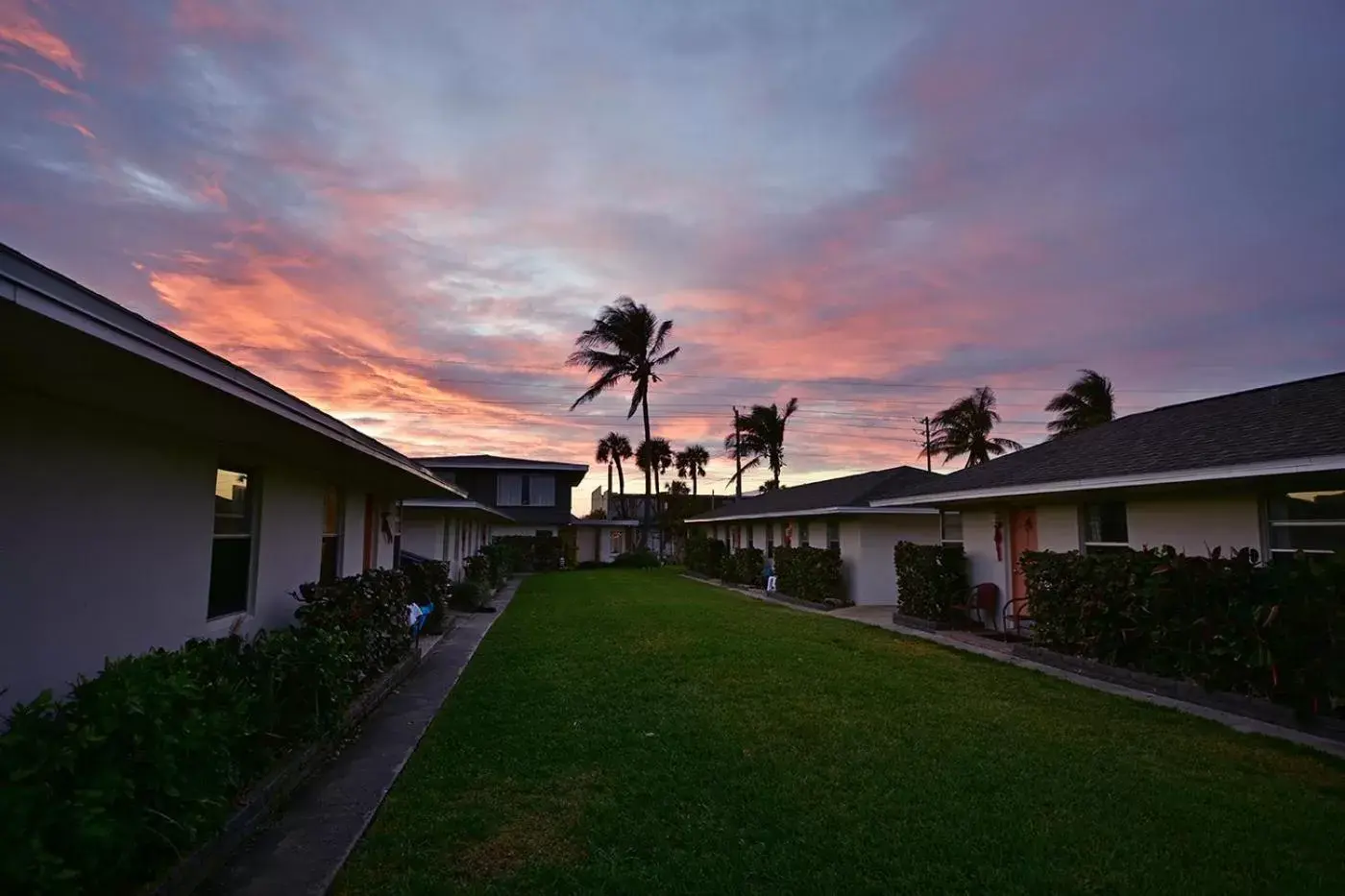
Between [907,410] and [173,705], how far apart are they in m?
46.6

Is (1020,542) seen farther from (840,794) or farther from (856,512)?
(840,794)

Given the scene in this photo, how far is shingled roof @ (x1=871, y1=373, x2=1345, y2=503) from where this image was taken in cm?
767

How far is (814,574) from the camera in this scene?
20219 mm

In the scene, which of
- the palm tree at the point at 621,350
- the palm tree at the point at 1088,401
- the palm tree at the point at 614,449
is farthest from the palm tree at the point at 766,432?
the palm tree at the point at 614,449

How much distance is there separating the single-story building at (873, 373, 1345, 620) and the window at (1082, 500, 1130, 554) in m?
0.02

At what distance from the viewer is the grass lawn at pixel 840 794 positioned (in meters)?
3.87

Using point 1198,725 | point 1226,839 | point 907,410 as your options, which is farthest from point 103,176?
point 907,410

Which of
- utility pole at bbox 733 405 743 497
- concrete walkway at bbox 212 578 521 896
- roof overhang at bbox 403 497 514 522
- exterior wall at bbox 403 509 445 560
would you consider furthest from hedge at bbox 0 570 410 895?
utility pole at bbox 733 405 743 497

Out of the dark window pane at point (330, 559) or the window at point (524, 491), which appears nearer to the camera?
the dark window pane at point (330, 559)

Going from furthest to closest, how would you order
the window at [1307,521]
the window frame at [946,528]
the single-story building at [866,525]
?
1. the single-story building at [866,525]
2. the window frame at [946,528]
3. the window at [1307,521]

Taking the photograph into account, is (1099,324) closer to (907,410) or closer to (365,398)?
(365,398)

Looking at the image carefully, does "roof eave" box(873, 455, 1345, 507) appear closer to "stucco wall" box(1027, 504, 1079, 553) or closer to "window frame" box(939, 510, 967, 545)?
"stucco wall" box(1027, 504, 1079, 553)

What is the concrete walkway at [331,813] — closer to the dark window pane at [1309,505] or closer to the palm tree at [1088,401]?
the dark window pane at [1309,505]

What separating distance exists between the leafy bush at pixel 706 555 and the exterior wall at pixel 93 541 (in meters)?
24.5
